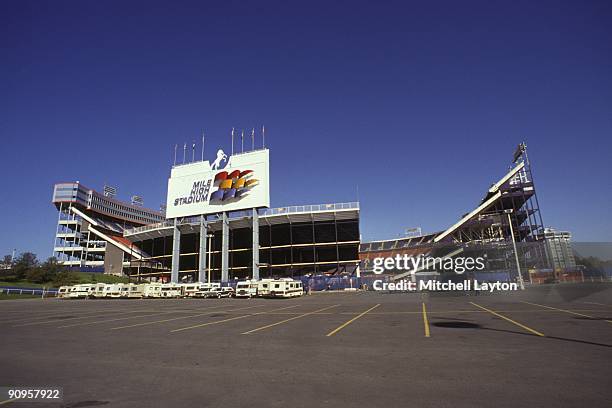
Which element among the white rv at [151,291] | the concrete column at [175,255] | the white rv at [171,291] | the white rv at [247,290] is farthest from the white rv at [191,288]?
the concrete column at [175,255]

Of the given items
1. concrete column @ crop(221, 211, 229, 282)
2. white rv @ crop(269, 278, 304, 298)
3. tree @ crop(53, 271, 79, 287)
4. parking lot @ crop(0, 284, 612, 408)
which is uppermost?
concrete column @ crop(221, 211, 229, 282)

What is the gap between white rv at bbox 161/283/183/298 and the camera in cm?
4978

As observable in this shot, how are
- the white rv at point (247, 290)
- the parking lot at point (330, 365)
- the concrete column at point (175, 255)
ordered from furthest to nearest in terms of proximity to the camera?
the concrete column at point (175, 255) → the white rv at point (247, 290) → the parking lot at point (330, 365)

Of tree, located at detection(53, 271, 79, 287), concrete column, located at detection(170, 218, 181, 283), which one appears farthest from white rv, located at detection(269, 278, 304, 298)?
tree, located at detection(53, 271, 79, 287)

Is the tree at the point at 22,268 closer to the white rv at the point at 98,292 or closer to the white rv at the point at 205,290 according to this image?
the white rv at the point at 98,292

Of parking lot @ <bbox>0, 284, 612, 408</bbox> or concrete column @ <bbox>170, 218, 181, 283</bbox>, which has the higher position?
concrete column @ <bbox>170, 218, 181, 283</bbox>

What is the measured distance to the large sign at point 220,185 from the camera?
6306 centimetres

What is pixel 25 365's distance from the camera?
328 inches

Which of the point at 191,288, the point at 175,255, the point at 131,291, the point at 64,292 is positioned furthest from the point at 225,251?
the point at 64,292

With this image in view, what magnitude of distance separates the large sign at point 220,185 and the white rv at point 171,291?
18.8 m

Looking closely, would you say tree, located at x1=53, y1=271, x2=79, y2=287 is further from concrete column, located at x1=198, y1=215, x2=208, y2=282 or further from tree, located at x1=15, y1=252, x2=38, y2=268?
concrete column, located at x1=198, y1=215, x2=208, y2=282

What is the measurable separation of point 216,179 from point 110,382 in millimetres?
61816

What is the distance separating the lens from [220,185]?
65938 mm

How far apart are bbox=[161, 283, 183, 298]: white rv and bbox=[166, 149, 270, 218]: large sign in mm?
18813
